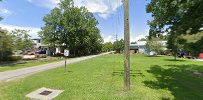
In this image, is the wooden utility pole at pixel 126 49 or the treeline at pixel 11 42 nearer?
the wooden utility pole at pixel 126 49

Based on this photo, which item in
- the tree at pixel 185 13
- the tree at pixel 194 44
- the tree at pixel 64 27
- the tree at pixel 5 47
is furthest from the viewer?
the tree at pixel 64 27

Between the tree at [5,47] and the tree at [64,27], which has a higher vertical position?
the tree at [64,27]

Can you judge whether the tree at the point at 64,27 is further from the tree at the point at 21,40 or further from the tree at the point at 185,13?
the tree at the point at 185,13

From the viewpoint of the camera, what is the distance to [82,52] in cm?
6069

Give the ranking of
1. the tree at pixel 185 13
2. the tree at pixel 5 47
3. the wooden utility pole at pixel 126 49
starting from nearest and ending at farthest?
the tree at pixel 185 13, the wooden utility pole at pixel 126 49, the tree at pixel 5 47

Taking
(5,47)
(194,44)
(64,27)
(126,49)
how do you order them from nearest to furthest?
1. (194,44)
2. (126,49)
3. (5,47)
4. (64,27)

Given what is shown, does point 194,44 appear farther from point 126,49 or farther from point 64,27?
point 64,27

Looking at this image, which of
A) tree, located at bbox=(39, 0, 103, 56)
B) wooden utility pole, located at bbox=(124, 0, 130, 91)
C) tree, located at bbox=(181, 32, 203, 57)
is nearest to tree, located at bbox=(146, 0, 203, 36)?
tree, located at bbox=(181, 32, 203, 57)

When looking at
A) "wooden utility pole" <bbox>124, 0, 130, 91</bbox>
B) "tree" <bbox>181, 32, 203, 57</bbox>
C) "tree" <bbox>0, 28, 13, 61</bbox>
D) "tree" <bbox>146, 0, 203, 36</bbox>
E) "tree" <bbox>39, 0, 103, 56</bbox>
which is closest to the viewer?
"tree" <bbox>181, 32, 203, 57</bbox>

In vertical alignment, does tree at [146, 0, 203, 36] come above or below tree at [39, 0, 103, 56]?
below

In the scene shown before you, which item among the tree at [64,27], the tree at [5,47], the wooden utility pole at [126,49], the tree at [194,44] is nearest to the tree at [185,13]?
the tree at [194,44]

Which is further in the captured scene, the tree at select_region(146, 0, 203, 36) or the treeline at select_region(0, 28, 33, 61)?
the treeline at select_region(0, 28, 33, 61)

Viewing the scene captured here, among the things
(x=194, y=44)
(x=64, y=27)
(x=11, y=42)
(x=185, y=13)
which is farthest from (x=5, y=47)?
(x=194, y=44)

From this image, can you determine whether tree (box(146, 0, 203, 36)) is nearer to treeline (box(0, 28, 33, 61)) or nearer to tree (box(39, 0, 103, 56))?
treeline (box(0, 28, 33, 61))
